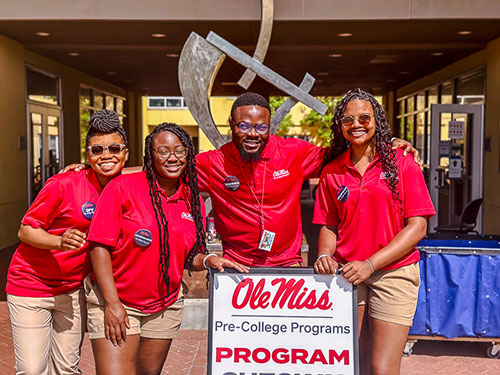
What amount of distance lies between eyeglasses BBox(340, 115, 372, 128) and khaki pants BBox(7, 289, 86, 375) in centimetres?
164

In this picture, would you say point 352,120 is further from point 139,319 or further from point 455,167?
point 455,167

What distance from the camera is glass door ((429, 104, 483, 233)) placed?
975cm

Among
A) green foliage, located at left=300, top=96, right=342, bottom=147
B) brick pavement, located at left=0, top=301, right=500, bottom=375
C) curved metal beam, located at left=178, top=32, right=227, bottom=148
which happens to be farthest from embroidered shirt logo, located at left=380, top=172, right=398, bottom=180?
green foliage, located at left=300, top=96, right=342, bottom=147

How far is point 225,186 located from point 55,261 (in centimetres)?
98

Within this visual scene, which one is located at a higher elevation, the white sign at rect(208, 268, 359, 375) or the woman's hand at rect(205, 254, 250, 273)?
the woman's hand at rect(205, 254, 250, 273)

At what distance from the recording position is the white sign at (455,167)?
10.2 meters

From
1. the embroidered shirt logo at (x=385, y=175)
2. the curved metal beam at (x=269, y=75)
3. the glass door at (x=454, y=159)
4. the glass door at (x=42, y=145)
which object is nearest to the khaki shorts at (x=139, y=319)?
the embroidered shirt logo at (x=385, y=175)

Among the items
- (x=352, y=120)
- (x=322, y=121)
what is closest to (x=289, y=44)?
(x=352, y=120)

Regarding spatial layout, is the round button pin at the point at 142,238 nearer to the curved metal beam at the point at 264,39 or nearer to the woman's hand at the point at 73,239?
the woman's hand at the point at 73,239

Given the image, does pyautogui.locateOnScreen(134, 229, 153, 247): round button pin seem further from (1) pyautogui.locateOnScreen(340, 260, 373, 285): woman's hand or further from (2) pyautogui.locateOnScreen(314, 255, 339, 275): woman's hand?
(1) pyautogui.locateOnScreen(340, 260, 373, 285): woman's hand

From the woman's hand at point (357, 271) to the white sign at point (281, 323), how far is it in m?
0.06

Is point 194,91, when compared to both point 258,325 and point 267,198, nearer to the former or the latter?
point 267,198

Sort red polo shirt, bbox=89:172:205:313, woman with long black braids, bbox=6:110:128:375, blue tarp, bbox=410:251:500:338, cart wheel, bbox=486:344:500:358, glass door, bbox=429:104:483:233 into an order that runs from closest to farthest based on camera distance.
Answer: red polo shirt, bbox=89:172:205:313, woman with long black braids, bbox=6:110:128:375, blue tarp, bbox=410:251:500:338, cart wheel, bbox=486:344:500:358, glass door, bbox=429:104:483:233

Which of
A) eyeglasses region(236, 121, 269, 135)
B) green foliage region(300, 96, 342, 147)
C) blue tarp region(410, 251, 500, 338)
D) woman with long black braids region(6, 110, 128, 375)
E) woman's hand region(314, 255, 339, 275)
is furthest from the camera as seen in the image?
green foliage region(300, 96, 342, 147)
